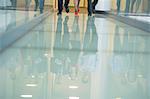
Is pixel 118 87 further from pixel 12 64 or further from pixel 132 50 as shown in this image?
pixel 132 50

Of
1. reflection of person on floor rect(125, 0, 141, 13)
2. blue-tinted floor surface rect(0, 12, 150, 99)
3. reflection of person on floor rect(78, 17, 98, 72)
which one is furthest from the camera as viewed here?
reflection of person on floor rect(125, 0, 141, 13)

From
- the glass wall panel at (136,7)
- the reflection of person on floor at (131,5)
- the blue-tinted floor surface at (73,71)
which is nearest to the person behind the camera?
the blue-tinted floor surface at (73,71)

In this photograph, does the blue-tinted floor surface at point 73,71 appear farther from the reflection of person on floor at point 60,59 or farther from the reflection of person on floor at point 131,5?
the reflection of person on floor at point 131,5

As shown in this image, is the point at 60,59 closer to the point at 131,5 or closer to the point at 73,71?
the point at 73,71

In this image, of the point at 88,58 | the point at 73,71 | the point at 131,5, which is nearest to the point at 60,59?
the point at 88,58

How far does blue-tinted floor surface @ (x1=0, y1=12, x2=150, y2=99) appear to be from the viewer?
248 cm

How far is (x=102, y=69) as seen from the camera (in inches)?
135

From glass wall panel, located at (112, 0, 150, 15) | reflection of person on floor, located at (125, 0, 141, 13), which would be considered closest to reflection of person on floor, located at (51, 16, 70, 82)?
glass wall panel, located at (112, 0, 150, 15)

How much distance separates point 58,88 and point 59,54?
68.7 inches

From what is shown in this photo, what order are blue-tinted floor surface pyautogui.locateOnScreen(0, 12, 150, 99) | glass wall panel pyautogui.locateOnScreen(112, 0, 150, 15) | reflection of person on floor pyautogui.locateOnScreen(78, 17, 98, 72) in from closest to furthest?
blue-tinted floor surface pyautogui.locateOnScreen(0, 12, 150, 99) → reflection of person on floor pyautogui.locateOnScreen(78, 17, 98, 72) → glass wall panel pyautogui.locateOnScreen(112, 0, 150, 15)

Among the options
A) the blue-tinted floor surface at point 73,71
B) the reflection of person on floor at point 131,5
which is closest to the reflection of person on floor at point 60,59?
the blue-tinted floor surface at point 73,71

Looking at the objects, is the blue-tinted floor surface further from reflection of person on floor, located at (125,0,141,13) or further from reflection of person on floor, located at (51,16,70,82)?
reflection of person on floor, located at (125,0,141,13)

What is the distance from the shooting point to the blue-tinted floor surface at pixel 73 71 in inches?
97.8

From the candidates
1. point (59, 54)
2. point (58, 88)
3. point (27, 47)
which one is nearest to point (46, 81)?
point (58, 88)
